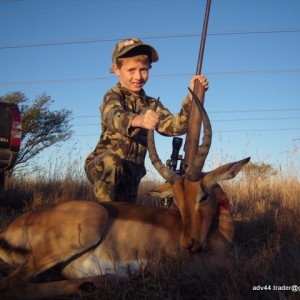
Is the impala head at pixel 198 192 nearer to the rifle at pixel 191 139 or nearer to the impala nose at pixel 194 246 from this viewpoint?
the impala nose at pixel 194 246

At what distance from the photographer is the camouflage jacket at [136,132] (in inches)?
210

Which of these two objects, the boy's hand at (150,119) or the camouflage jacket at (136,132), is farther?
the camouflage jacket at (136,132)

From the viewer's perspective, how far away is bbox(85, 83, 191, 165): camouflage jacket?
17.5 feet

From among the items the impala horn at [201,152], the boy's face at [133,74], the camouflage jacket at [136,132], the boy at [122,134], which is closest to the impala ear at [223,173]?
the impala horn at [201,152]

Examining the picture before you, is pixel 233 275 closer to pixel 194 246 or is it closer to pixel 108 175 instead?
pixel 194 246

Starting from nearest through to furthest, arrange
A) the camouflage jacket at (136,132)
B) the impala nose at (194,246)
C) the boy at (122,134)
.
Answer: the impala nose at (194,246) → the boy at (122,134) → the camouflage jacket at (136,132)

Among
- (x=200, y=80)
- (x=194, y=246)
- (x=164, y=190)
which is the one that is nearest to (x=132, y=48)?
(x=200, y=80)

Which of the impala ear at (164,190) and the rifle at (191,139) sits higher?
the rifle at (191,139)

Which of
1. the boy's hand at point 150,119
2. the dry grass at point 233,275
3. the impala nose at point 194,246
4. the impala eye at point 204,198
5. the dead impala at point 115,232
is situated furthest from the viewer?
the boy's hand at point 150,119

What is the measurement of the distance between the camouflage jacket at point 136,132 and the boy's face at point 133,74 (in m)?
0.10

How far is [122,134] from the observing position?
5137mm

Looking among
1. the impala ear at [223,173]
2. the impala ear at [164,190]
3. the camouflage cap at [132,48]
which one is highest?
the camouflage cap at [132,48]

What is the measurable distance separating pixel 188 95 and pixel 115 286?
10.0 feet

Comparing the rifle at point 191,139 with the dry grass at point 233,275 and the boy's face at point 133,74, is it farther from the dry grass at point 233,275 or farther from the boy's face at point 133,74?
the dry grass at point 233,275
